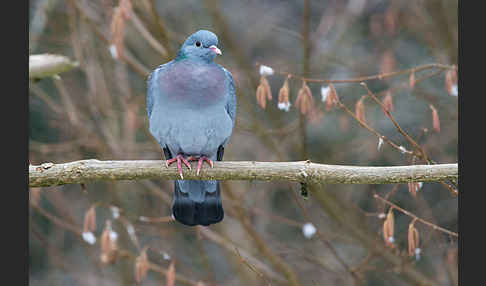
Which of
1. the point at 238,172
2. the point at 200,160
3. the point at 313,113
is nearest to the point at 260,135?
the point at 313,113

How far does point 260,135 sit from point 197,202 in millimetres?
996

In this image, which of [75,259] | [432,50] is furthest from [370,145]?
[75,259]

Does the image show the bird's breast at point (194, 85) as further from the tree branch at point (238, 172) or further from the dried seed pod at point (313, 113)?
the dried seed pod at point (313, 113)

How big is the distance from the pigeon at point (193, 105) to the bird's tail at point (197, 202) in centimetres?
2

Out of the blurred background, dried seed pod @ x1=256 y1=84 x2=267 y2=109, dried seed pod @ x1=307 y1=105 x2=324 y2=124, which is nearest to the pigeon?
dried seed pod @ x1=256 y1=84 x2=267 y2=109

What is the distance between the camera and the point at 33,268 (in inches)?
281

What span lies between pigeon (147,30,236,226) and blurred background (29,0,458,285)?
1.41 feet

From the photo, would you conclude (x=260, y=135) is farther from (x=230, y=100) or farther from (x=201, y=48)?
(x=201, y=48)

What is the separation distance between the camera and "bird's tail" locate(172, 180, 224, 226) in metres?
4.00

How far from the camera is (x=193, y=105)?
3682mm

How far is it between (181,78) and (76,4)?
184cm

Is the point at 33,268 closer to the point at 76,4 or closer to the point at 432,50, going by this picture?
the point at 76,4

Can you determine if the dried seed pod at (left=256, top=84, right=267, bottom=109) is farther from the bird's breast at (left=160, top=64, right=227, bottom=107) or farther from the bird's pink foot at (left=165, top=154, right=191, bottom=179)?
the bird's pink foot at (left=165, top=154, right=191, bottom=179)

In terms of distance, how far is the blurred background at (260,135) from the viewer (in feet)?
15.6
